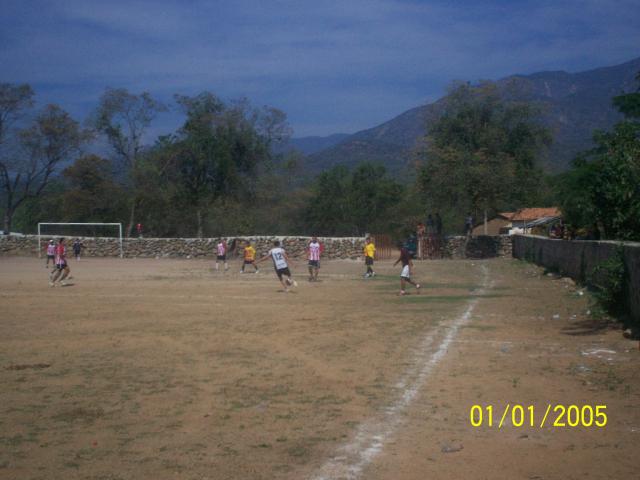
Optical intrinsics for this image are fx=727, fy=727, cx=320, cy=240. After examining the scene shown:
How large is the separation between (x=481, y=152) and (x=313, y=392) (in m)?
38.0

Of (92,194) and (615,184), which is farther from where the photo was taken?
(92,194)

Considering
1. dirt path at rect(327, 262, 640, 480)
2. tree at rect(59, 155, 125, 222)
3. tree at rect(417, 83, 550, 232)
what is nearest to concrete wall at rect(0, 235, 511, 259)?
tree at rect(417, 83, 550, 232)

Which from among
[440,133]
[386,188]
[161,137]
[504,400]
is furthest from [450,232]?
[504,400]

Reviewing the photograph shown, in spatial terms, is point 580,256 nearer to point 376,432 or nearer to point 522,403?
point 522,403

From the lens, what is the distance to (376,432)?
646 centimetres

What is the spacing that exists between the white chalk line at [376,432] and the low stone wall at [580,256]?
450cm

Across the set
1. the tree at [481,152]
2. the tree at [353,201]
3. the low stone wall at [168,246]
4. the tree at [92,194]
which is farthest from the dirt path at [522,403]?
the tree at [353,201]

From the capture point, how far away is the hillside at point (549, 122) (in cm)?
4897

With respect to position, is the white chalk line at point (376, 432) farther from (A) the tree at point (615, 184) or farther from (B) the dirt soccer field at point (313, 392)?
(A) the tree at point (615, 184)

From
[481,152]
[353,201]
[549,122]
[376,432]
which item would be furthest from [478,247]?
[376,432]

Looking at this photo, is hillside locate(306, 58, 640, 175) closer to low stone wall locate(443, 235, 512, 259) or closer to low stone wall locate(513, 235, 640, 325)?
low stone wall locate(443, 235, 512, 259)

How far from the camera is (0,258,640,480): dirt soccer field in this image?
5.69 m

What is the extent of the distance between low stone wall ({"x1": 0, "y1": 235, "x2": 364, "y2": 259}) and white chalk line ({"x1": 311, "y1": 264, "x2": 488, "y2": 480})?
33894 mm

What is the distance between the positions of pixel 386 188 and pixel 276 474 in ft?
205
